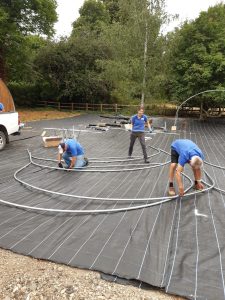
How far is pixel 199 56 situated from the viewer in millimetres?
21219

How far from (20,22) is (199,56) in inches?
525

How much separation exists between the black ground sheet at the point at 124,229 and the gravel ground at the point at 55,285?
0.12m

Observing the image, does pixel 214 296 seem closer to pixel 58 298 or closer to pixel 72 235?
pixel 58 298

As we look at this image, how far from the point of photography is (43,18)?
885 inches

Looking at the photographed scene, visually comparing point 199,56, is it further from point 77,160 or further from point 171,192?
point 171,192

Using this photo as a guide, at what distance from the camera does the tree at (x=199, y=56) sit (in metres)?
20.7

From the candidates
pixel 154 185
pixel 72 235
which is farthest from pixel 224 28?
pixel 72 235

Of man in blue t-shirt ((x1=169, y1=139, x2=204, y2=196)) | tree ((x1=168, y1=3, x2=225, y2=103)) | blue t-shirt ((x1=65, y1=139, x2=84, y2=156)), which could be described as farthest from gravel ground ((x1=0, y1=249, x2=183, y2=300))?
tree ((x1=168, y1=3, x2=225, y2=103))

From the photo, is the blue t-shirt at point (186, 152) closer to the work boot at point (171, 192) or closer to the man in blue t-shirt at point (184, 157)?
the man in blue t-shirt at point (184, 157)

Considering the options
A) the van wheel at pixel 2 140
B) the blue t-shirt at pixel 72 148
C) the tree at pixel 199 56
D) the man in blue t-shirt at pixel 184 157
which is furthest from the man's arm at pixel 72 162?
the tree at pixel 199 56

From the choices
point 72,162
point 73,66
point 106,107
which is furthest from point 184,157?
point 106,107

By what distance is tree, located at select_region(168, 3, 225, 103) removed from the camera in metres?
20.7

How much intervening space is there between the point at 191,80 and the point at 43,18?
12.0 metres

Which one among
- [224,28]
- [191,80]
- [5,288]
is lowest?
[5,288]
